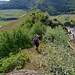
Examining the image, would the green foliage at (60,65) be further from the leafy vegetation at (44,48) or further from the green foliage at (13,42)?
the green foliage at (13,42)

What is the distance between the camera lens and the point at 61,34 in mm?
23766

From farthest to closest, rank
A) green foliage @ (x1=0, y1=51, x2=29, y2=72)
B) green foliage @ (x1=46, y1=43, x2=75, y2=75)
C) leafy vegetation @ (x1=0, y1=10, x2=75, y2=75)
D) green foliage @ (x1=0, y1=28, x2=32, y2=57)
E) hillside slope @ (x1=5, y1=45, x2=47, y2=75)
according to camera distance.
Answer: green foliage @ (x1=0, y1=28, x2=32, y2=57) → green foliage @ (x1=0, y1=51, x2=29, y2=72) → hillside slope @ (x1=5, y1=45, x2=47, y2=75) → leafy vegetation @ (x1=0, y1=10, x2=75, y2=75) → green foliage @ (x1=46, y1=43, x2=75, y2=75)

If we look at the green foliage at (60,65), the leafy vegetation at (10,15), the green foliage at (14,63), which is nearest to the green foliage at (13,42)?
the green foliage at (14,63)

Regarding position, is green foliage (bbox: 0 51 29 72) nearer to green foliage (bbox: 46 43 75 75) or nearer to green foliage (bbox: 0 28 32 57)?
green foliage (bbox: 46 43 75 75)

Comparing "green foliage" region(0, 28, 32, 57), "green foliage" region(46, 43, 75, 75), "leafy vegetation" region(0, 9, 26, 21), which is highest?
"green foliage" region(46, 43, 75, 75)

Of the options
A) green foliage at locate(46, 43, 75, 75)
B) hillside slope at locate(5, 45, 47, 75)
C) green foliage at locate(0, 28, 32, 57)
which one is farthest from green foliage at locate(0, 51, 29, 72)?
green foliage at locate(0, 28, 32, 57)

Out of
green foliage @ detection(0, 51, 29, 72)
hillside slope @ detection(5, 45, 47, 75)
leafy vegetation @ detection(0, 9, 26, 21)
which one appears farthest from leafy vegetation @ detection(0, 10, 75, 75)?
leafy vegetation @ detection(0, 9, 26, 21)

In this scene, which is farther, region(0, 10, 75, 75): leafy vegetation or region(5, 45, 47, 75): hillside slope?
region(5, 45, 47, 75): hillside slope

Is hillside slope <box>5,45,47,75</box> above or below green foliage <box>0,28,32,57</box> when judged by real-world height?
above

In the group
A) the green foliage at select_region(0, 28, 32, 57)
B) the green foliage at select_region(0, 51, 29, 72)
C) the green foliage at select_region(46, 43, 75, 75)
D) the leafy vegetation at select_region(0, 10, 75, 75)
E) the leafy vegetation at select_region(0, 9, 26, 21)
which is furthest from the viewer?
the leafy vegetation at select_region(0, 9, 26, 21)

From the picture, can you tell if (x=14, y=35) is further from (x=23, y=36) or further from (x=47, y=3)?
(x=47, y=3)

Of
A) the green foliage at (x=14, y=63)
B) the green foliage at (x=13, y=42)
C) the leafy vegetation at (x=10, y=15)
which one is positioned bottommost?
the leafy vegetation at (x=10, y=15)

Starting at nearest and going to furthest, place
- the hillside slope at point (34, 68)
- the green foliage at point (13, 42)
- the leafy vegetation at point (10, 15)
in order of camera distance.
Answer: the hillside slope at point (34, 68)
the green foliage at point (13, 42)
the leafy vegetation at point (10, 15)

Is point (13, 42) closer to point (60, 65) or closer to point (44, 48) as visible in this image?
point (44, 48)
